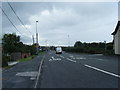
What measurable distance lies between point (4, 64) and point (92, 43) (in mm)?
85054

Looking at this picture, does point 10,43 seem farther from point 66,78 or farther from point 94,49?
point 66,78

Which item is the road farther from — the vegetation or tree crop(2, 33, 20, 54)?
the vegetation

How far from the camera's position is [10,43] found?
132 feet

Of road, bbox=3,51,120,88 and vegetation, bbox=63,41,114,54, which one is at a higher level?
vegetation, bbox=63,41,114,54

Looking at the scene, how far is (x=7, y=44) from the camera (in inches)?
1582

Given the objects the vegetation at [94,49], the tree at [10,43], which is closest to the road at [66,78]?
the tree at [10,43]

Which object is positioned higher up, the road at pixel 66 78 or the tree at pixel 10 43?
the tree at pixel 10 43

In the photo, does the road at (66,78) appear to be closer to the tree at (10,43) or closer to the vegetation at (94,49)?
the tree at (10,43)

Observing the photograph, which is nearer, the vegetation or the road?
the road

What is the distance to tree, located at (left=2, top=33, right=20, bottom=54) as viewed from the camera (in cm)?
3997

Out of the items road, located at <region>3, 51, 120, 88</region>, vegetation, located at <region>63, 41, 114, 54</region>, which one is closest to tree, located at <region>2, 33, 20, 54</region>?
vegetation, located at <region>63, 41, 114, 54</region>

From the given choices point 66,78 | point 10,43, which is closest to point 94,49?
point 10,43

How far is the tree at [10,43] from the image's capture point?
40.0 m

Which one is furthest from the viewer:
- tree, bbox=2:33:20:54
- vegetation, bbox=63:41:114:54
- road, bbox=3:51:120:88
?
vegetation, bbox=63:41:114:54
